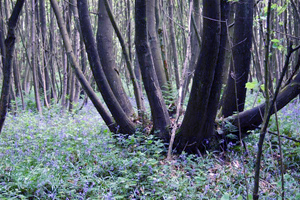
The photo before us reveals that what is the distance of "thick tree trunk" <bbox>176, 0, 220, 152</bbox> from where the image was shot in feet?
12.0

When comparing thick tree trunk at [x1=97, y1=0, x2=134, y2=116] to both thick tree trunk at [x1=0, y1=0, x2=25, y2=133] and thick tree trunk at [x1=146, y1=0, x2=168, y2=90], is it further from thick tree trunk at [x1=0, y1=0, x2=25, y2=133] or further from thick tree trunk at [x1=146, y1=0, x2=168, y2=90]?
thick tree trunk at [x1=0, y1=0, x2=25, y2=133]

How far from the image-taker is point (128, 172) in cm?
352

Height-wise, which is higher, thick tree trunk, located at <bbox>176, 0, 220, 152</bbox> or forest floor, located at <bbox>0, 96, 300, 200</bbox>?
thick tree trunk, located at <bbox>176, 0, 220, 152</bbox>

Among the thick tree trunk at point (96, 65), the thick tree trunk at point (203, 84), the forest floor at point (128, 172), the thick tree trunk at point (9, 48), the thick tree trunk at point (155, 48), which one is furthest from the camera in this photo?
the thick tree trunk at point (155, 48)

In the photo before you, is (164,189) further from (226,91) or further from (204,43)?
(226,91)

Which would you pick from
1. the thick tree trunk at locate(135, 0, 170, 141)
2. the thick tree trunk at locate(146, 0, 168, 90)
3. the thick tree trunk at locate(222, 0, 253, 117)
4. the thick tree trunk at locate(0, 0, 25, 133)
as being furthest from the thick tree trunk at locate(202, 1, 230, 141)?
the thick tree trunk at locate(0, 0, 25, 133)

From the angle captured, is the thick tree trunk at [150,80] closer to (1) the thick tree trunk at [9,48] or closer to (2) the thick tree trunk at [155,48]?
(2) the thick tree trunk at [155,48]

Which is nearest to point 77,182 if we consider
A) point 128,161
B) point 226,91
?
point 128,161

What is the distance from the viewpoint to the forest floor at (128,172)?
10.2 ft

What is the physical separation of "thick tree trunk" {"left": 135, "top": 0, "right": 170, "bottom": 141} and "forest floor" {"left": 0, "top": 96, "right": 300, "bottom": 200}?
0.31 m

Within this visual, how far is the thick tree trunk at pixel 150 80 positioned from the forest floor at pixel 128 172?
0.31m

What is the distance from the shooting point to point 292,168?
4117 millimetres

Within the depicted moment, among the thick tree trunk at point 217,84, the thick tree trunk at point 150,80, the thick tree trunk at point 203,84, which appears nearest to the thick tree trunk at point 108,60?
the thick tree trunk at point 150,80

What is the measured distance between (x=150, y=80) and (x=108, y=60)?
152cm
